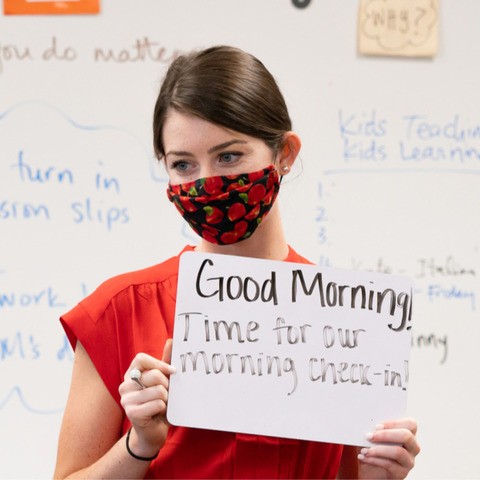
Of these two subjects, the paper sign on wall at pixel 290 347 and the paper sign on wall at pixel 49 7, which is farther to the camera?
the paper sign on wall at pixel 49 7

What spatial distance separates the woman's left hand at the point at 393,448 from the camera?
37.3 inches

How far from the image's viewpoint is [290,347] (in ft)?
3.27

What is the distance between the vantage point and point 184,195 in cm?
101

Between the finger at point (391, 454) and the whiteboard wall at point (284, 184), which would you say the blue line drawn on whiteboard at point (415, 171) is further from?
the finger at point (391, 454)

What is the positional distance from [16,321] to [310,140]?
78cm

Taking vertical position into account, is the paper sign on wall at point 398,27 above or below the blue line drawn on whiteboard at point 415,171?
above

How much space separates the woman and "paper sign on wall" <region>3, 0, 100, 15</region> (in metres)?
0.77

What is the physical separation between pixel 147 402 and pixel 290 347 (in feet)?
0.63

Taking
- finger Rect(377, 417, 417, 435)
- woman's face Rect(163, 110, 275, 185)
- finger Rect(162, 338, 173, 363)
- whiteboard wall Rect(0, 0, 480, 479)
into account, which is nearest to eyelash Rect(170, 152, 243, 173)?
woman's face Rect(163, 110, 275, 185)

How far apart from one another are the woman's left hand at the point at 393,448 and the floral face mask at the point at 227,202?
31cm

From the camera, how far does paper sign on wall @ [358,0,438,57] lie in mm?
1755

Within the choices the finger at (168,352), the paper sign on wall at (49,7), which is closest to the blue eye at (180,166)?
the finger at (168,352)

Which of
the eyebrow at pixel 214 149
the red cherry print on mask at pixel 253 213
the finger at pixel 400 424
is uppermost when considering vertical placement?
the eyebrow at pixel 214 149

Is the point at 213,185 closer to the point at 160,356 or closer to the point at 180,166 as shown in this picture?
the point at 180,166
